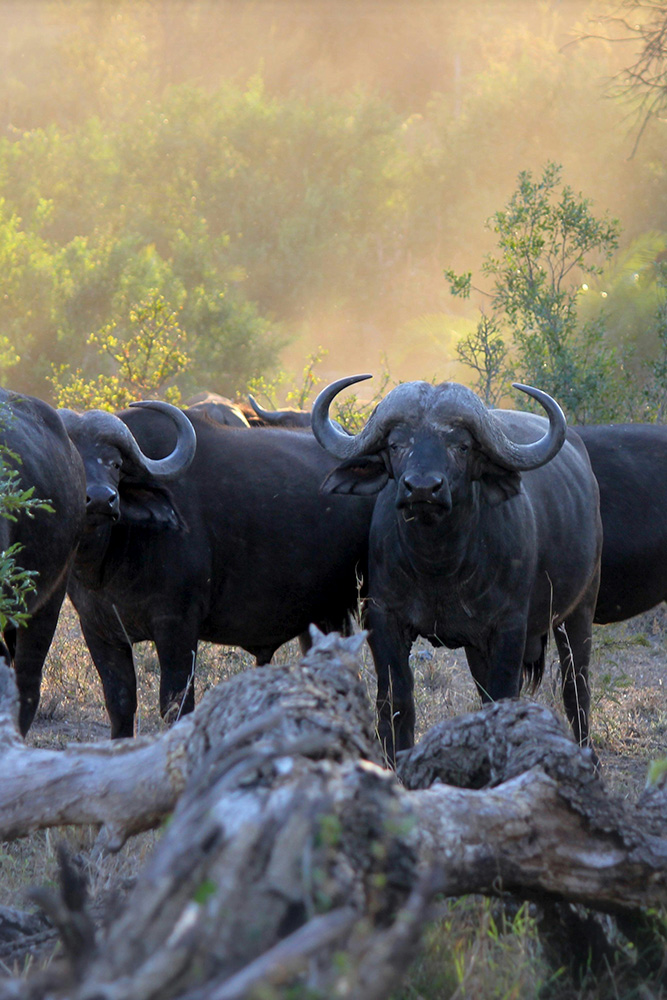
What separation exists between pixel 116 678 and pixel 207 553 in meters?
0.72

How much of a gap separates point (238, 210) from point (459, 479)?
92.2ft

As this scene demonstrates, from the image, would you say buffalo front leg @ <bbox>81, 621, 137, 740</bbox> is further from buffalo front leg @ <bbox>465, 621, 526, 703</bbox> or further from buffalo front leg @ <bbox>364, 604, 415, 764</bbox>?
buffalo front leg @ <bbox>465, 621, 526, 703</bbox>

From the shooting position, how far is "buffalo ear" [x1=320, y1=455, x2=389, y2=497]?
14.5ft

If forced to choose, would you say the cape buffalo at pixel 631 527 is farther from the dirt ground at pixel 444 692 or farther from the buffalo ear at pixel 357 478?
the buffalo ear at pixel 357 478

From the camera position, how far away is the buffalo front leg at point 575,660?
5.15 m

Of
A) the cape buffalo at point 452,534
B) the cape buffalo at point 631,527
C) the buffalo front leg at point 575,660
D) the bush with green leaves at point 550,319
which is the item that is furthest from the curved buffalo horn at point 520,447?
the bush with green leaves at point 550,319

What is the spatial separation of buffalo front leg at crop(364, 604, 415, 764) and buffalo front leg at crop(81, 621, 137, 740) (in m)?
1.20

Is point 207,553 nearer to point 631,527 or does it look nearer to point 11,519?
point 11,519

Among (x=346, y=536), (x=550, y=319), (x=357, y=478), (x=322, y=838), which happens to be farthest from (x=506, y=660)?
(x=550, y=319)

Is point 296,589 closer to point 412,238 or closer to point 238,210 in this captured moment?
point 238,210

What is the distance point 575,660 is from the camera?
524cm

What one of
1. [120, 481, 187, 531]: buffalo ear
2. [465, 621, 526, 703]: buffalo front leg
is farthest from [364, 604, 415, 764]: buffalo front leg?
[120, 481, 187, 531]: buffalo ear

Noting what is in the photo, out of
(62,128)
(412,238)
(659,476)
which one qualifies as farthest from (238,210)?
(659,476)

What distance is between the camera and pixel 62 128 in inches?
1479
